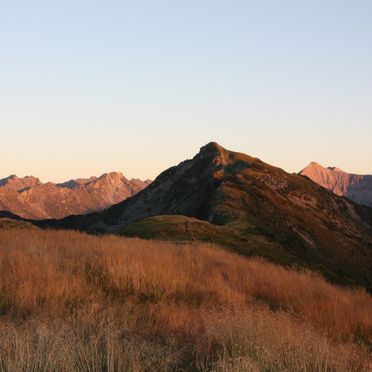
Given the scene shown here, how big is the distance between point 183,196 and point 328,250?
29595mm

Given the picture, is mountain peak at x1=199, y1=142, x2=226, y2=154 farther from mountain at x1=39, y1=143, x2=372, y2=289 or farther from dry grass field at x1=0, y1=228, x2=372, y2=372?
dry grass field at x1=0, y1=228, x2=372, y2=372

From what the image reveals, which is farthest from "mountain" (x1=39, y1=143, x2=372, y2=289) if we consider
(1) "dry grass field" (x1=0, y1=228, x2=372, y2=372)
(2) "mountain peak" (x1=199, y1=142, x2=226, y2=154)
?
(1) "dry grass field" (x1=0, y1=228, x2=372, y2=372)

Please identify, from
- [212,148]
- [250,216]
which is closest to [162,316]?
[250,216]

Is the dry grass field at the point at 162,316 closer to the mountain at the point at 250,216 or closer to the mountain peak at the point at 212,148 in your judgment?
the mountain at the point at 250,216

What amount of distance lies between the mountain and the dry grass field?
19.0 m

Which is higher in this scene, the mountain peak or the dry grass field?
the mountain peak

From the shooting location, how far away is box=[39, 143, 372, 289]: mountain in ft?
137

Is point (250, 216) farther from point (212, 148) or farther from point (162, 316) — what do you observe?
point (212, 148)

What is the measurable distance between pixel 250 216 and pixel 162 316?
5491 centimetres

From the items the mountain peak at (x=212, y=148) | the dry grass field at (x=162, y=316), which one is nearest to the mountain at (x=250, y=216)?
the mountain peak at (x=212, y=148)

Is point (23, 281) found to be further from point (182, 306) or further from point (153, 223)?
point (153, 223)

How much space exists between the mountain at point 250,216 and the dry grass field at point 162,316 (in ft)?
62.4

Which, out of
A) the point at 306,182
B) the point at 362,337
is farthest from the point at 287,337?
the point at 306,182

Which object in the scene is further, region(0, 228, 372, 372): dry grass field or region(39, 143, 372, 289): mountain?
region(39, 143, 372, 289): mountain
